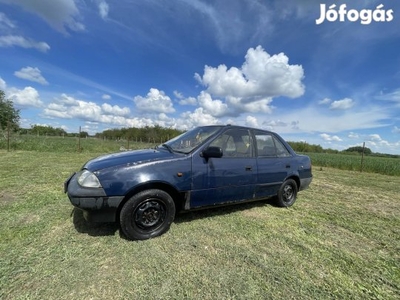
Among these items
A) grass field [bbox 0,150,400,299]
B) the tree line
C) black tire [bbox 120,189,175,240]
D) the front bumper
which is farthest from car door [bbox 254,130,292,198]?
the tree line

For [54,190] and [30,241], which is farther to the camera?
[54,190]

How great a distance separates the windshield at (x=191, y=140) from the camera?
133 inches

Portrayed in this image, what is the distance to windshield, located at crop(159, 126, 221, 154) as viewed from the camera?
339cm

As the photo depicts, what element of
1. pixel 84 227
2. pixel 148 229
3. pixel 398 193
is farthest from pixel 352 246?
pixel 398 193

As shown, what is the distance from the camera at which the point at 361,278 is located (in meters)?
2.25

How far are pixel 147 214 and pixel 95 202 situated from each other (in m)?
0.66

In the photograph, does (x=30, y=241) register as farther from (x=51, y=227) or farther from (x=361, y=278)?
(x=361, y=278)

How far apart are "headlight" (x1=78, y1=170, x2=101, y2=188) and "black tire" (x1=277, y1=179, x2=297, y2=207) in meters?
3.33

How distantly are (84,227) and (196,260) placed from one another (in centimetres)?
176

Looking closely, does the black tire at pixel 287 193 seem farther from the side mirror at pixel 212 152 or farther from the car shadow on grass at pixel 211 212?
the side mirror at pixel 212 152

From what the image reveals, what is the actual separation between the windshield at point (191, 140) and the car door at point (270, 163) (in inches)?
37.7

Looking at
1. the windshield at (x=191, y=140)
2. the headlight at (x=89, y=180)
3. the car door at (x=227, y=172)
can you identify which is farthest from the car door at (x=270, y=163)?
the headlight at (x=89, y=180)

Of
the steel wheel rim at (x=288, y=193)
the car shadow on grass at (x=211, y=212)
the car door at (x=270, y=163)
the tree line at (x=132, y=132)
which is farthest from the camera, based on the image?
the tree line at (x=132, y=132)

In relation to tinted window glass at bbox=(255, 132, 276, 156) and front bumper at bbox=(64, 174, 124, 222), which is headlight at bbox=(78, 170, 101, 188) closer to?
front bumper at bbox=(64, 174, 124, 222)
